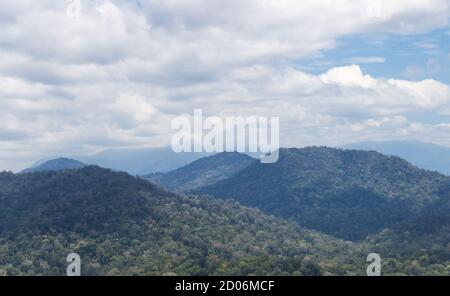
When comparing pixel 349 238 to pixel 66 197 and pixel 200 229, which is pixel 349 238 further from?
pixel 66 197

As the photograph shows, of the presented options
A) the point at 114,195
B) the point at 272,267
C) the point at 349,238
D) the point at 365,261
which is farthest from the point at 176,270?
the point at 349,238
